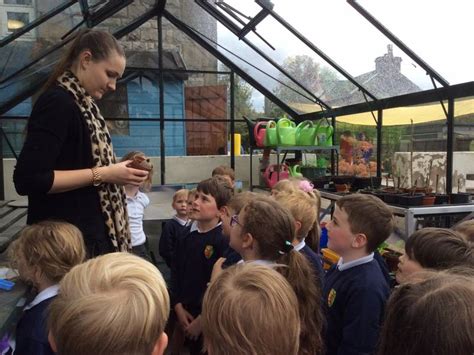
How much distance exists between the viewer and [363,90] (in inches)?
206

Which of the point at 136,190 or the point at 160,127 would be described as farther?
the point at 160,127

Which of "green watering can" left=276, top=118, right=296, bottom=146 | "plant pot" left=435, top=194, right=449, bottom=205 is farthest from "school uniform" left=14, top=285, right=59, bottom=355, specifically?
"green watering can" left=276, top=118, right=296, bottom=146

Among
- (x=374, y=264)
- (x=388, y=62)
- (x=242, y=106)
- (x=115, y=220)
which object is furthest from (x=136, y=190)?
(x=242, y=106)

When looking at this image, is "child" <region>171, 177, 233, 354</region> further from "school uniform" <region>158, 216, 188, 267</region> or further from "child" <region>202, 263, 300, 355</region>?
"child" <region>202, 263, 300, 355</region>

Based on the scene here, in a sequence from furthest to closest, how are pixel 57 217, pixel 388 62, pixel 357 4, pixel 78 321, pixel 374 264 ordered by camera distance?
1. pixel 388 62
2. pixel 357 4
3. pixel 374 264
4. pixel 57 217
5. pixel 78 321

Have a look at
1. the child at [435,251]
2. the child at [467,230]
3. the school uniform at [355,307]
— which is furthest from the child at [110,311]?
the child at [467,230]

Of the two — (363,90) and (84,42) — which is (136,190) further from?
(363,90)

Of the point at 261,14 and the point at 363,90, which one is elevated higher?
the point at 261,14

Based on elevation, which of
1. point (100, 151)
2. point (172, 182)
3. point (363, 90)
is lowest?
point (172, 182)

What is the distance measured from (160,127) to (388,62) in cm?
345

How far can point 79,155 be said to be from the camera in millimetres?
1525

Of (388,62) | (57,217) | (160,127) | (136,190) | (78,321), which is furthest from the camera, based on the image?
(160,127)

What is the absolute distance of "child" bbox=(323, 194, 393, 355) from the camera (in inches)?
60.3

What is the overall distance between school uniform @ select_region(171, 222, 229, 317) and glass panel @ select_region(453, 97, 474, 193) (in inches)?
112
